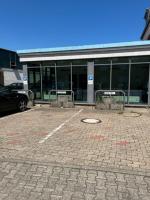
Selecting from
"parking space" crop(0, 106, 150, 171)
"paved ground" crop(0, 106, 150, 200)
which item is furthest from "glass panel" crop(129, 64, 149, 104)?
"paved ground" crop(0, 106, 150, 200)

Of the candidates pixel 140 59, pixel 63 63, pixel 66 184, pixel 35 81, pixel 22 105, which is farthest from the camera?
pixel 35 81

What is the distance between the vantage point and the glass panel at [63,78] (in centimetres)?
1236

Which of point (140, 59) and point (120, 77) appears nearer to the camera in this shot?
point (140, 59)

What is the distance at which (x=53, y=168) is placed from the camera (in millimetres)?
3844

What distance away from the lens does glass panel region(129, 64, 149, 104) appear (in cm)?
1093

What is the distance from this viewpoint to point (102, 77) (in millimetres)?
11844

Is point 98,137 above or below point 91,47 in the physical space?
below

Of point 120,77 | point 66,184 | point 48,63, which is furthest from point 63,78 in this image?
point 66,184

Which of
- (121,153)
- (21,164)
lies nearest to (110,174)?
(121,153)

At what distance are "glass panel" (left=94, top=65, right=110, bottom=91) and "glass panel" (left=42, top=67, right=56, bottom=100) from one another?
3.00m

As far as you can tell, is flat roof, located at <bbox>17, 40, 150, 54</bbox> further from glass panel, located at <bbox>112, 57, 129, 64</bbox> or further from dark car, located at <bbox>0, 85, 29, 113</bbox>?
dark car, located at <bbox>0, 85, 29, 113</bbox>

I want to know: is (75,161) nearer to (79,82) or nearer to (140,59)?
(140,59)

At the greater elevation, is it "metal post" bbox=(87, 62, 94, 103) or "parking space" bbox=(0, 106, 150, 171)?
"metal post" bbox=(87, 62, 94, 103)

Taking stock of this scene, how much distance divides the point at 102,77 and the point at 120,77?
1126 millimetres
